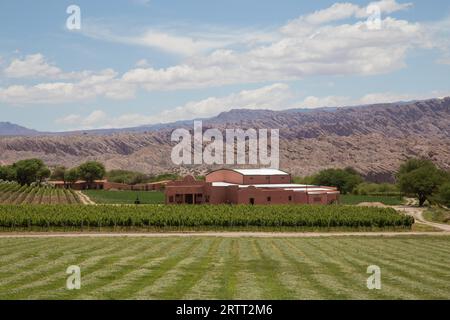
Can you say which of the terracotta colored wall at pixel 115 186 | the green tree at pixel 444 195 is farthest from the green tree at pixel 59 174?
the green tree at pixel 444 195

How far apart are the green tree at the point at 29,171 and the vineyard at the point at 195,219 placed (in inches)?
3784

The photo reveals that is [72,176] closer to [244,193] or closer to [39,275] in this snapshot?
[244,193]

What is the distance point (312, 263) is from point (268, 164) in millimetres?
171030

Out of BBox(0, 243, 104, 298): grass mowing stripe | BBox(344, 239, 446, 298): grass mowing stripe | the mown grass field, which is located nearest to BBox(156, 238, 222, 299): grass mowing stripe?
the mown grass field

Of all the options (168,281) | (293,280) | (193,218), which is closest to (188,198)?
(193,218)

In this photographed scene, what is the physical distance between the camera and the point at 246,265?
2641 cm

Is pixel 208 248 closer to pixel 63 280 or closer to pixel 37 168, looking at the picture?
A: pixel 63 280

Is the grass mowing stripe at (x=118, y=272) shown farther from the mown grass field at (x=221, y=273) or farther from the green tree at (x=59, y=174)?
the green tree at (x=59, y=174)

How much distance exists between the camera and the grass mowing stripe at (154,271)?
1888cm

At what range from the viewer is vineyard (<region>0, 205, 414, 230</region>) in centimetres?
5862

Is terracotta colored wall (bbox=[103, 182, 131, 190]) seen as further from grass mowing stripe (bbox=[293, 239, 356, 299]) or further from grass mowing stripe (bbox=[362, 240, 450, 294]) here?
grass mowing stripe (bbox=[362, 240, 450, 294])

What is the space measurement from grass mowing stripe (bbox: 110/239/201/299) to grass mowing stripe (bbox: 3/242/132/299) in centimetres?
242

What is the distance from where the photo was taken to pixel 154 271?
2364 centimetres
